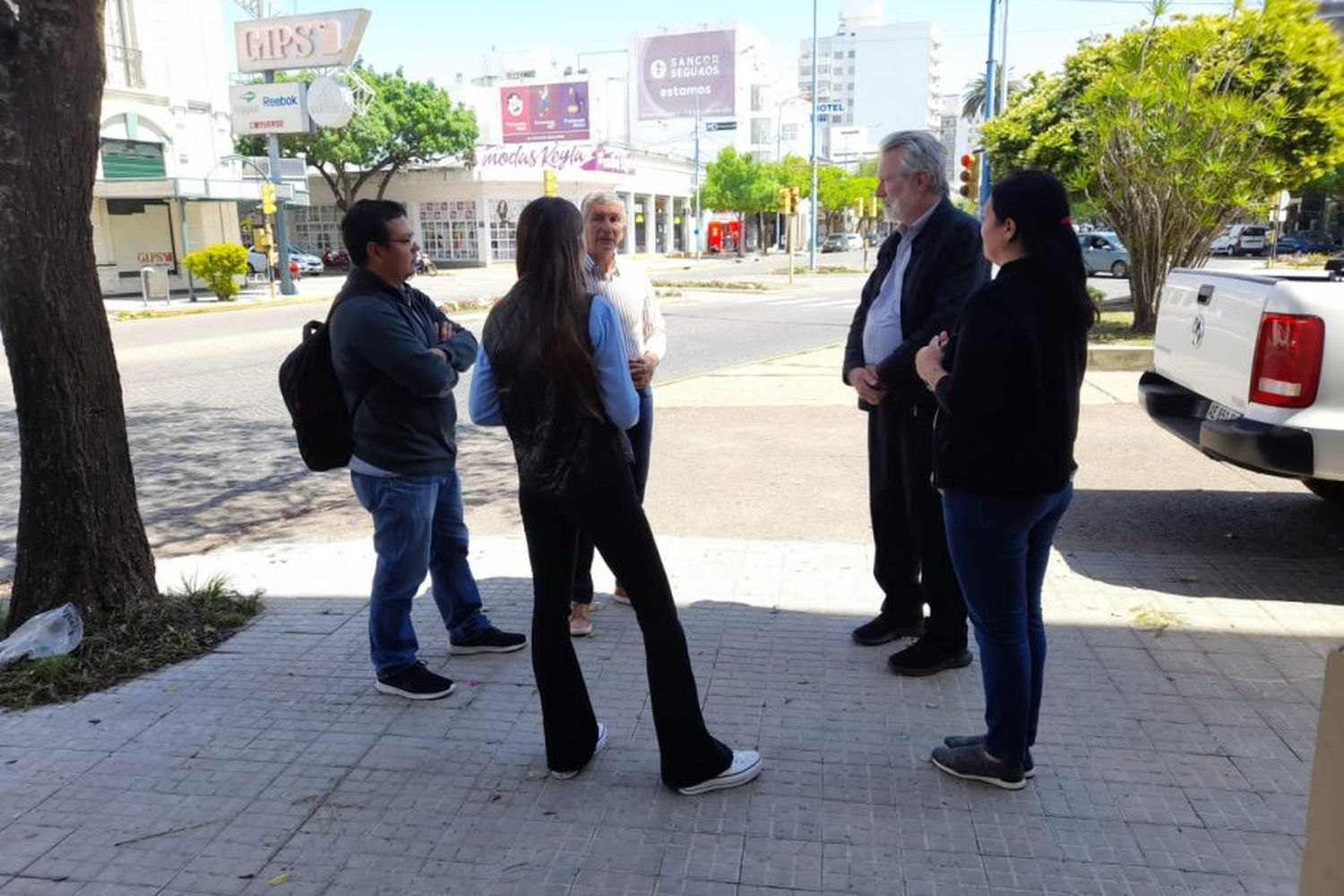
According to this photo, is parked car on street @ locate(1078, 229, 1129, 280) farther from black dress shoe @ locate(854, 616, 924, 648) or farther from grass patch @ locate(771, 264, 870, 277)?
black dress shoe @ locate(854, 616, 924, 648)

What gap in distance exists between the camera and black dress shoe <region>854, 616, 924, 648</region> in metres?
4.39

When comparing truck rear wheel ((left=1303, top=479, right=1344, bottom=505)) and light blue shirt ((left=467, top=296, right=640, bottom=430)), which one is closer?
light blue shirt ((left=467, top=296, right=640, bottom=430))

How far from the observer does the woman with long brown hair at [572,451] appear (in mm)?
2971

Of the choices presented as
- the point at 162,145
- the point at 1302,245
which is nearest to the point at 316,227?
the point at 162,145

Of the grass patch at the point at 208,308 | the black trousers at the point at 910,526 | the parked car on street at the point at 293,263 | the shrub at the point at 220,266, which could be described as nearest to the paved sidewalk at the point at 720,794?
the black trousers at the point at 910,526

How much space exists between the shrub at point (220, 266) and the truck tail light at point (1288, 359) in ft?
93.4

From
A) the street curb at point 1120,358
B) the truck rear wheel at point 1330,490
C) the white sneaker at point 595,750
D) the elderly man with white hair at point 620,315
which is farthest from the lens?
the street curb at point 1120,358

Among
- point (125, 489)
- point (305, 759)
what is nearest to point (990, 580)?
point (305, 759)

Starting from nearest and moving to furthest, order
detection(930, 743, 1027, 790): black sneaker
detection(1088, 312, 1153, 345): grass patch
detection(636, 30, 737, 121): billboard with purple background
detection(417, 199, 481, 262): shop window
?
detection(930, 743, 1027, 790): black sneaker < detection(1088, 312, 1153, 345): grass patch < detection(417, 199, 481, 262): shop window < detection(636, 30, 737, 121): billboard with purple background

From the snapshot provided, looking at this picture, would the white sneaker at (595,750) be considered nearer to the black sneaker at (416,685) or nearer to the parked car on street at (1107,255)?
the black sneaker at (416,685)

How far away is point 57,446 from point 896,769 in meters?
3.50

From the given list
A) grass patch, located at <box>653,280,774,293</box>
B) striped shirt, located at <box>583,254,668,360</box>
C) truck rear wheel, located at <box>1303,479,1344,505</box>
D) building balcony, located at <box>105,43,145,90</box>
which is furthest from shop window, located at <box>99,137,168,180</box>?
truck rear wheel, located at <box>1303,479,1344,505</box>

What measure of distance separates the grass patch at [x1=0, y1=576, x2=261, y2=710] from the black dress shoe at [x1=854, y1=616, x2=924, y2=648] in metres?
2.82

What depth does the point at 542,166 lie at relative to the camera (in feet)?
201
